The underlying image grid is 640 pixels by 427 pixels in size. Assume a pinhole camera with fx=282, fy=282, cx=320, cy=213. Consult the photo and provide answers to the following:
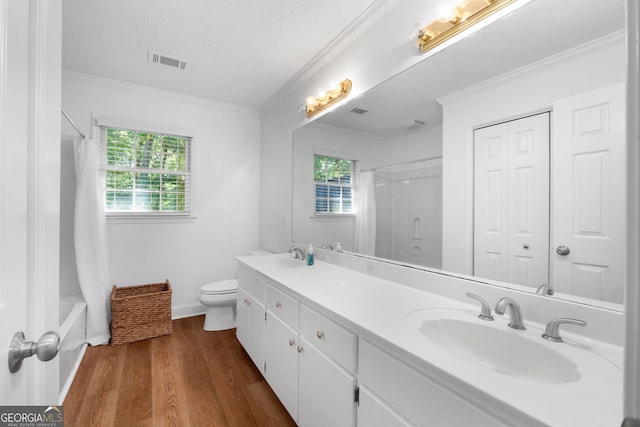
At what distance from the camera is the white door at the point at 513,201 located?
3.47 ft

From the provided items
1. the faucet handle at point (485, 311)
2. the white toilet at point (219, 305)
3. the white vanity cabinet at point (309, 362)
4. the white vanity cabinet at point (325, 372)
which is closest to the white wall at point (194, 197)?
the white toilet at point (219, 305)

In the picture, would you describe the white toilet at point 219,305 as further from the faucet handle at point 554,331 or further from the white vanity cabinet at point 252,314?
the faucet handle at point 554,331

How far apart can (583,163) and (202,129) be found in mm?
3301

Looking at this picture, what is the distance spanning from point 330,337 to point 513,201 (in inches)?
37.3

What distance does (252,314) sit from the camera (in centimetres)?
211

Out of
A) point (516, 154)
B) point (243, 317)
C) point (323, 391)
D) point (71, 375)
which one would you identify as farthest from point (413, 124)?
point (71, 375)

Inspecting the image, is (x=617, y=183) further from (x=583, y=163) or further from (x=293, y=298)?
(x=293, y=298)

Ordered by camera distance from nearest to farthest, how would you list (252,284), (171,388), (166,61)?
(171,388) < (252,284) < (166,61)

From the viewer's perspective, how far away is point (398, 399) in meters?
0.90

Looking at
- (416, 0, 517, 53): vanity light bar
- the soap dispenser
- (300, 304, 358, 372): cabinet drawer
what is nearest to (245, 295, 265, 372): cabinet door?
the soap dispenser

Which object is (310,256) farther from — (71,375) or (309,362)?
(71,375)

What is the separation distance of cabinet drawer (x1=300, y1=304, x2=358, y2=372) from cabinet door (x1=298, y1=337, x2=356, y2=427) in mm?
35

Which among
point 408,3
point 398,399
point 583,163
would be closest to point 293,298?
point 398,399

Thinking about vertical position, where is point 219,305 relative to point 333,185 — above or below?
below
